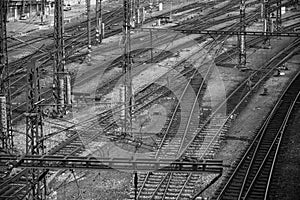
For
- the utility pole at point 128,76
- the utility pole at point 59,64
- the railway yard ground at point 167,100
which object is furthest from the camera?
the utility pole at point 59,64

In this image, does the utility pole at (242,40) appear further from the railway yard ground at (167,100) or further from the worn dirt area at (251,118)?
the worn dirt area at (251,118)

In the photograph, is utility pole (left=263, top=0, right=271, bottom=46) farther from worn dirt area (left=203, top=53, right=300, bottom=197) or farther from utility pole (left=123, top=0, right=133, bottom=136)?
utility pole (left=123, top=0, right=133, bottom=136)

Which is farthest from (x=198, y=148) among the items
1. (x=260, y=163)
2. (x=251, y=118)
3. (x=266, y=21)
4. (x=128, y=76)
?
(x=266, y=21)

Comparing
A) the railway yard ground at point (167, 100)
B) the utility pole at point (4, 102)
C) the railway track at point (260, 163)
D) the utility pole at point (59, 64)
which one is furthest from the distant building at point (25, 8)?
the railway track at point (260, 163)

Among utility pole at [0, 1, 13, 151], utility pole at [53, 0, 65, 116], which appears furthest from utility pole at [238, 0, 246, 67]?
utility pole at [0, 1, 13, 151]

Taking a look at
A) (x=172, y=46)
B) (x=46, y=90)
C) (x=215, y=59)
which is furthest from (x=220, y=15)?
(x=46, y=90)

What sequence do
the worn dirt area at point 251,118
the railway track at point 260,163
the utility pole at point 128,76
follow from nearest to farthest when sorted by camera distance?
the railway track at point 260,163 → the worn dirt area at point 251,118 → the utility pole at point 128,76

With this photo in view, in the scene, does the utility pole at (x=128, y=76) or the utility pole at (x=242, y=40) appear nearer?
the utility pole at (x=128, y=76)

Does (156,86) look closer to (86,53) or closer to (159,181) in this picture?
(86,53)
